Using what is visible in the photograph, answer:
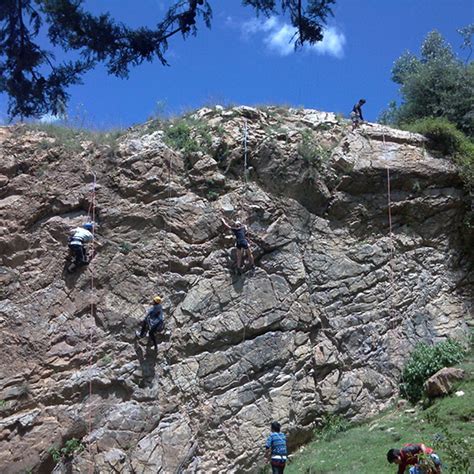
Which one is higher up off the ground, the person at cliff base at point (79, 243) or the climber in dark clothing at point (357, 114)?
the climber in dark clothing at point (357, 114)

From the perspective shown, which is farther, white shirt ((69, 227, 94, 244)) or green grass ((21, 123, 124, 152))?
green grass ((21, 123, 124, 152))

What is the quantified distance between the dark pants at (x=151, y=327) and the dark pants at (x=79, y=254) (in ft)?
6.54

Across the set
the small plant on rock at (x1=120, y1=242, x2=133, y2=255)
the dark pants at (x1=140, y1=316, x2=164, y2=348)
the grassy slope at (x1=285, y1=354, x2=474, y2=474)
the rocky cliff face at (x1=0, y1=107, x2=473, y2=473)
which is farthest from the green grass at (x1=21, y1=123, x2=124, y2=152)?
the grassy slope at (x1=285, y1=354, x2=474, y2=474)

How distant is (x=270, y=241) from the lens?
13.7 meters

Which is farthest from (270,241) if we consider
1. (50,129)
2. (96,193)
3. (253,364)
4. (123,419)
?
(50,129)

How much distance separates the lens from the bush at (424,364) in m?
12.9

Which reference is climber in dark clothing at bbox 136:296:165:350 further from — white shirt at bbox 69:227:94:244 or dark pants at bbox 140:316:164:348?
white shirt at bbox 69:227:94:244

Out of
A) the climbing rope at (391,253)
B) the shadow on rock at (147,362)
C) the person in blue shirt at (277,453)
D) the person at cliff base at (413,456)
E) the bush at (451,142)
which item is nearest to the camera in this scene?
the person at cliff base at (413,456)

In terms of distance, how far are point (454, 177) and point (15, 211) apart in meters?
11.3

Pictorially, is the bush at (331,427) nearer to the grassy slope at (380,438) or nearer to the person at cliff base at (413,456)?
the grassy slope at (380,438)

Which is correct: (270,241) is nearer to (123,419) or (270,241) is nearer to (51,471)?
(123,419)

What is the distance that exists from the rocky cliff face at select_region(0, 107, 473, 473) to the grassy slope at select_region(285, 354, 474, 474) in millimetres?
636

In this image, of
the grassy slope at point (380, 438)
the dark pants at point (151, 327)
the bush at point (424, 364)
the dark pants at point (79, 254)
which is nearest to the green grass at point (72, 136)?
the dark pants at point (79, 254)

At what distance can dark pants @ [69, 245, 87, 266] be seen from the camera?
12.5 m
